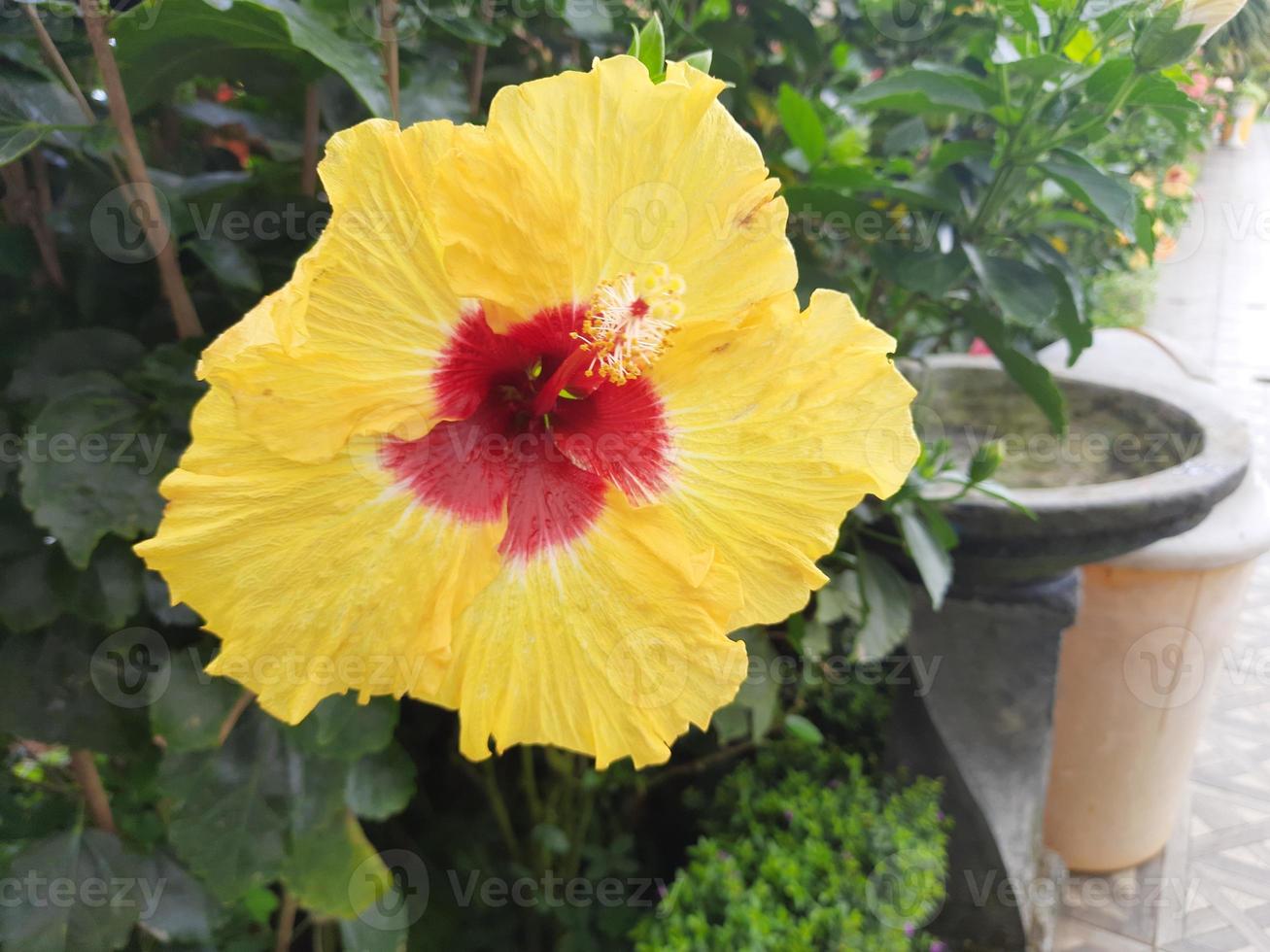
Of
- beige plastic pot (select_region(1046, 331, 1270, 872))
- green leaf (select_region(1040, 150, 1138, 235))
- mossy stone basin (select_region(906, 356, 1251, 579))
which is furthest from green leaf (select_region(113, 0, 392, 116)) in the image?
beige plastic pot (select_region(1046, 331, 1270, 872))

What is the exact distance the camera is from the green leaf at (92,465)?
0.71m

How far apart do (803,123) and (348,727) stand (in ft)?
2.83

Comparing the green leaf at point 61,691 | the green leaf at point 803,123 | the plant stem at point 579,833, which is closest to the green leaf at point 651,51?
the green leaf at point 803,123

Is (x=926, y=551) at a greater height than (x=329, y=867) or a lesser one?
greater

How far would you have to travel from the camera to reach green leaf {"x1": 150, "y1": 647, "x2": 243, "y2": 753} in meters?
0.87

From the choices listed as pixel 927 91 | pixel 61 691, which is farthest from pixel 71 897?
pixel 927 91

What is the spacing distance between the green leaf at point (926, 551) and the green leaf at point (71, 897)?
99 cm

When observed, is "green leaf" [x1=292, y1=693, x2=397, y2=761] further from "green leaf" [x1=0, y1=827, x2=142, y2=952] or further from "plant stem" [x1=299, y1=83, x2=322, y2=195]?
"plant stem" [x1=299, y1=83, x2=322, y2=195]

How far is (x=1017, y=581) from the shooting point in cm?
149

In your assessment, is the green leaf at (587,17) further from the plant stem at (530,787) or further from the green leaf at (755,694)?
the plant stem at (530,787)

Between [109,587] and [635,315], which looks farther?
[109,587]

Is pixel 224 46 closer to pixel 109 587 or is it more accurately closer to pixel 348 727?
pixel 109 587

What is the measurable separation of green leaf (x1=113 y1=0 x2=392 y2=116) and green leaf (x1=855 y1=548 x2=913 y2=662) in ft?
2.59

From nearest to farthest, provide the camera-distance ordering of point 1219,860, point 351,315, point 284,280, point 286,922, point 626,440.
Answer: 1. point 351,315
2. point 626,440
3. point 284,280
4. point 286,922
5. point 1219,860
